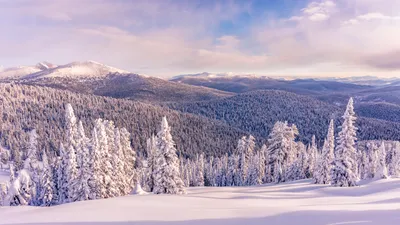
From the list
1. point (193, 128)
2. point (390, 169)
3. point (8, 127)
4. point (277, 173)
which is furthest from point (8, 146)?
point (390, 169)

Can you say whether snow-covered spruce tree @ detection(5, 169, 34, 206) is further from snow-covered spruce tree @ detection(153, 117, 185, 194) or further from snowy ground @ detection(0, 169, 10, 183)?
snowy ground @ detection(0, 169, 10, 183)

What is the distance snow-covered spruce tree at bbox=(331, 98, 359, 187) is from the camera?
29.7 metres

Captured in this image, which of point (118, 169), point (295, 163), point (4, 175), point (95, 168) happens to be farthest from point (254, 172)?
point (4, 175)

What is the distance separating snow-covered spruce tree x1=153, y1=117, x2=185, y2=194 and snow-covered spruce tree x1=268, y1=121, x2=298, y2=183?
1057 inches

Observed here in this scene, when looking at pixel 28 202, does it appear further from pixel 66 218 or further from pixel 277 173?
pixel 277 173

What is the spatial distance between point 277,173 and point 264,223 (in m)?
44.3

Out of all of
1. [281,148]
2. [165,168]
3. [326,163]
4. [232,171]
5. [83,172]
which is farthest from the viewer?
[232,171]

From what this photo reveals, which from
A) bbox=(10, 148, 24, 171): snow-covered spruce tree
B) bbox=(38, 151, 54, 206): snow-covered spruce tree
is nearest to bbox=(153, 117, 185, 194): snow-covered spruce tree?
bbox=(38, 151, 54, 206): snow-covered spruce tree

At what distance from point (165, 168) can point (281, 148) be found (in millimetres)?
29448

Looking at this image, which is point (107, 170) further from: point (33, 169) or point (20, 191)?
point (33, 169)

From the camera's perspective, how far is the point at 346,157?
3038cm

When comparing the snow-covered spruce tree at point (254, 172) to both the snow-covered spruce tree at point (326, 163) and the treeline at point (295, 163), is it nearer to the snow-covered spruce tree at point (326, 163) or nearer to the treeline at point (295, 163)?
the treeline at point (295, 163)

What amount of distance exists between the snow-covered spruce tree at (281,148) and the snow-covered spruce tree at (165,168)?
2686cm

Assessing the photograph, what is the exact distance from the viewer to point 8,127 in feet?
536
